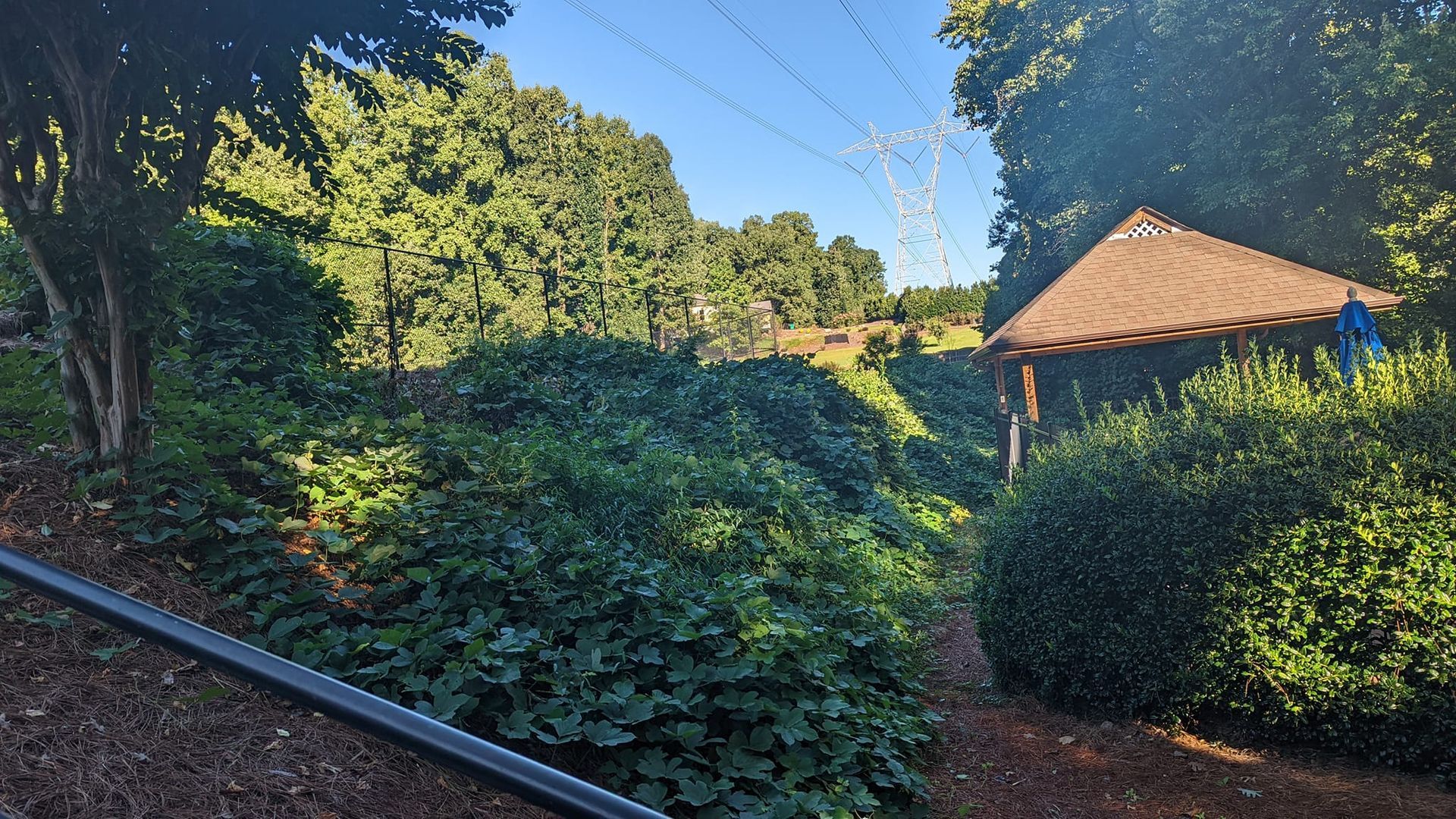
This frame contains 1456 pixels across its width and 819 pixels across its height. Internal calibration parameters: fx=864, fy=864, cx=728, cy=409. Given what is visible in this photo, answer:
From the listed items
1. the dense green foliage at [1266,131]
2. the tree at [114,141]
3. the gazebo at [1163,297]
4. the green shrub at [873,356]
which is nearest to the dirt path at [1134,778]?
the tree at [114,141]

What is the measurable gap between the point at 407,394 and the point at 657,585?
594cm

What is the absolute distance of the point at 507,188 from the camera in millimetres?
33406

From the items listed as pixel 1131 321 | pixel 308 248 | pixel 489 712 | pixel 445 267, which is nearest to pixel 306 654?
pixel 489 712

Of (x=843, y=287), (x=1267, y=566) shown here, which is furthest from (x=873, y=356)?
(x=843, y=287)

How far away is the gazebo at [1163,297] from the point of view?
1334cm

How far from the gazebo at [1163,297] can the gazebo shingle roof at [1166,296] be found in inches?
0.5

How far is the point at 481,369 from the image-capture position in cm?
966

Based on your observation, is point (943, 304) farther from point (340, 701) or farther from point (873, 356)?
point (340, 701)

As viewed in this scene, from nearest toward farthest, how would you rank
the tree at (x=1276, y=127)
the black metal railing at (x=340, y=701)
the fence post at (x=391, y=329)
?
the black metal railing at (x=340, y=701) → the fence post at (x=391, y=329) → the tree at (x=1276, y=127)

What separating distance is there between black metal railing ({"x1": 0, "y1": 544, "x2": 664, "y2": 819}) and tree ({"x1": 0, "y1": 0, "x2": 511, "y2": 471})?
3.10 metres

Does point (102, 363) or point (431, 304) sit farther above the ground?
point (431, 304)

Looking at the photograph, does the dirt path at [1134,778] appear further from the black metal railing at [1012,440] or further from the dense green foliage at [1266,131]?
the dense green foliage at [1266,131]

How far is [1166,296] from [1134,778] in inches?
457

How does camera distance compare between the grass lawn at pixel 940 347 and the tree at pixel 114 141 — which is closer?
the tree at pixel 114 141
